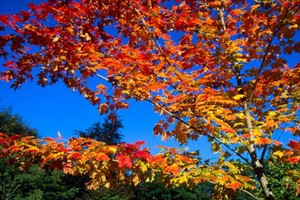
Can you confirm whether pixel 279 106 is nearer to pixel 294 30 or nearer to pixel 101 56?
pixel 294 30

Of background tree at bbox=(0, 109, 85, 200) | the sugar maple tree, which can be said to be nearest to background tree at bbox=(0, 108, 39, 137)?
background tree at bbox=(0, 109, 85, 200)

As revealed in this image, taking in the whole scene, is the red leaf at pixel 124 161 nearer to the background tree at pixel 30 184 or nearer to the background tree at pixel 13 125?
the background tree at pixel 30 184

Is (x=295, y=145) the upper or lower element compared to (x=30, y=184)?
lower

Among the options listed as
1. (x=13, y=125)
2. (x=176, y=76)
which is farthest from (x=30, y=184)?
(x=176, y=76)

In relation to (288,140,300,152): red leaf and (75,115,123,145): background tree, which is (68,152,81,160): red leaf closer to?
(288,140,300,152): red leaf

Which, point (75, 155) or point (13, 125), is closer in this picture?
point (75, 155)

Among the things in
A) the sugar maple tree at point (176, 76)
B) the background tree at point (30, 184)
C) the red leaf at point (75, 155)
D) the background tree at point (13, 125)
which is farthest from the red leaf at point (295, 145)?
the background tree at point (13, 125)

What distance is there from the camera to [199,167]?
497 cm

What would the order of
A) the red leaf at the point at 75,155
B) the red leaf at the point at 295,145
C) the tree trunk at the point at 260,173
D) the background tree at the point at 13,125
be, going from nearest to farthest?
the red leaf at the point at 75,155
the red leaf at the point at 295,145
the tree trunk at the point at 260,173
the background tree at the point at 13,125

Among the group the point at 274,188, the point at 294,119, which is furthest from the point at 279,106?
the point at 274,188

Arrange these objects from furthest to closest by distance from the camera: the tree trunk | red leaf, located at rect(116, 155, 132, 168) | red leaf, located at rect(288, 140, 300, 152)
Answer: the tree trunk, red leaf, located at rect(288, 140, 300, 152), red leaf, located at rect(116, 155, 132, 168)

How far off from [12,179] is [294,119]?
19371 mm

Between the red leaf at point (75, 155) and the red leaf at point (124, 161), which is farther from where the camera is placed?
the red leaf at point (75, 155)

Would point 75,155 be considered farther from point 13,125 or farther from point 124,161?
point 13,125
